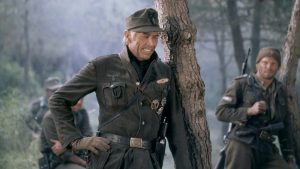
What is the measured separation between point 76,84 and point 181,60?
0.96 meters

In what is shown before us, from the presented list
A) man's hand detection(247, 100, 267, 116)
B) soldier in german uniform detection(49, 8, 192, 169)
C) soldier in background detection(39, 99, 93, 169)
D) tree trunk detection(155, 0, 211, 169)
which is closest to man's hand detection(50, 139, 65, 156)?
soldier in background detection(39, 99, 93, 169)

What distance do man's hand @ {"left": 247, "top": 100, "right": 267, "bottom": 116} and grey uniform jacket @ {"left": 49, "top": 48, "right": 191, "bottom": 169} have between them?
7.25ft

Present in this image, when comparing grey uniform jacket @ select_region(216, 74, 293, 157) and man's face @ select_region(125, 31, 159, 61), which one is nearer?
man's face @ select_region(125, 31, 159, 61)

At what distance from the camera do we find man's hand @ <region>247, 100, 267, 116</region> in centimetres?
697

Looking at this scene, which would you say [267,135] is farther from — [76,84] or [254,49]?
[254,49]

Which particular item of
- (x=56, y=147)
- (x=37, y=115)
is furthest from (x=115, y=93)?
(x=37, y=115)

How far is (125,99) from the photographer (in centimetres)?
488

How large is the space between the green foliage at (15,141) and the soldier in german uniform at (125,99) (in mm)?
5219

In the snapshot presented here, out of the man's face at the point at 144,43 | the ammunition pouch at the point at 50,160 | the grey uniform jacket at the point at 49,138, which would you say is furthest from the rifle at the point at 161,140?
the ammunition pouch at the point at 50,160

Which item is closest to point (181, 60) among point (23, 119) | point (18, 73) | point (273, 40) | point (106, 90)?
point (106, 90)

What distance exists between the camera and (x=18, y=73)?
58.7ft

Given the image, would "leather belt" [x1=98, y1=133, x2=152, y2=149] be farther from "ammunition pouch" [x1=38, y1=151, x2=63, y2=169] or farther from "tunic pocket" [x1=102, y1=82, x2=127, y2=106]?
"ammunition pouch" [x1=38, y1=151, x2=63, y2=169]

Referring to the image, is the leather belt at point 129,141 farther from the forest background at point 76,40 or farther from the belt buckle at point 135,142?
the forest background at point 76,40

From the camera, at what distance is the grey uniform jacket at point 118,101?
4.88 m
